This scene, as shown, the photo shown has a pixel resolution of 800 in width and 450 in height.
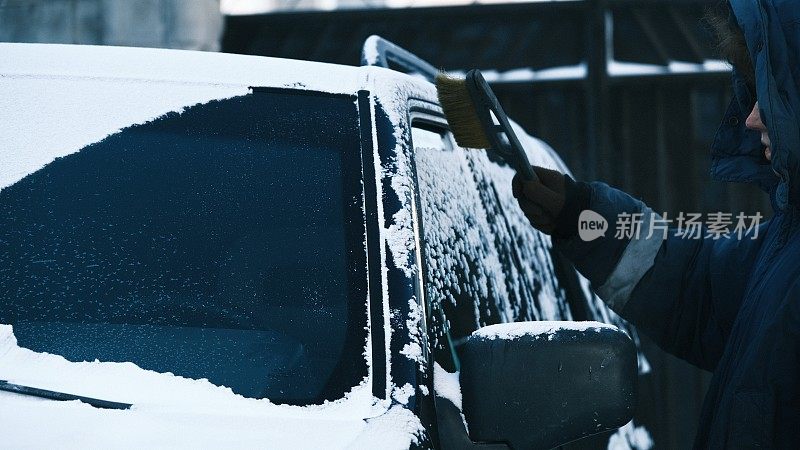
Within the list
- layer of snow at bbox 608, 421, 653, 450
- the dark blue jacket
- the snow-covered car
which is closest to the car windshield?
the snow-covered car

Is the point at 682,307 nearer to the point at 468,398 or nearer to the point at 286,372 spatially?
the point at 468,398

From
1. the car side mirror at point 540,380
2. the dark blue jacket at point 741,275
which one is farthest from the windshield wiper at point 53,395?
the dark blue jacket at point 741,275

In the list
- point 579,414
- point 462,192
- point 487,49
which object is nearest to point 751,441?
point 579,414

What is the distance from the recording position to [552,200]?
90.9 inches

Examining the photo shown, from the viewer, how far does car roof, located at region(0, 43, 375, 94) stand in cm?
186

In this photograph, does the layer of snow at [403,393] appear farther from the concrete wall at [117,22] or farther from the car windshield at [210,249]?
the concrete wall at [117,22]

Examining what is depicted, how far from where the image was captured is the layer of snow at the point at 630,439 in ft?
8.42

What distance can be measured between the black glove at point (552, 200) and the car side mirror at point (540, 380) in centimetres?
72

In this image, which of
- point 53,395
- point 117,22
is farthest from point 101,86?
point 117,22

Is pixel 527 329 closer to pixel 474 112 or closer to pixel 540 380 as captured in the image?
pixel 540 380

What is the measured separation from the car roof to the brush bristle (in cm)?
24

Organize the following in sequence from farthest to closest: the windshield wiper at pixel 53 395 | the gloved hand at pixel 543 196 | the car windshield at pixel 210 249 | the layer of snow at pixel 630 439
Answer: the layer of snow at pixel 630 439
the gloved hand at pixel 543 196
the car windshield at pixel 210 249
the windshield wiper at pixel 53 395

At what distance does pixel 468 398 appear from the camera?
161 cm

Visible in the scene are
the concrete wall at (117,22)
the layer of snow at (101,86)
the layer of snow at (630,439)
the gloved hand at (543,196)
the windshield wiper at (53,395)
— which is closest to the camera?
the windshield wiper at (53,395)
